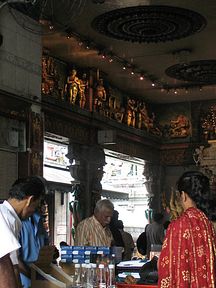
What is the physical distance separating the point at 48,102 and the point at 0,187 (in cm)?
458

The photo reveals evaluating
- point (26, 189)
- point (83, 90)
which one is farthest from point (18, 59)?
point (83, 90)

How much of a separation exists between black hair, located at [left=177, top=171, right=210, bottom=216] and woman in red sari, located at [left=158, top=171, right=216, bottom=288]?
0.09ft

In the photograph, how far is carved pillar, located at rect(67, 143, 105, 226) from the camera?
43.1 feet

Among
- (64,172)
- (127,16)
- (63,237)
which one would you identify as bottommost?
(63,237)

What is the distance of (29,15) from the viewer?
26.2 ft

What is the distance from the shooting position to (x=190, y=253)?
3.50 metres

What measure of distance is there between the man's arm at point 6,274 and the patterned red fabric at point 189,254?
127cm

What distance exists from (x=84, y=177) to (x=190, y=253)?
985 centimetres

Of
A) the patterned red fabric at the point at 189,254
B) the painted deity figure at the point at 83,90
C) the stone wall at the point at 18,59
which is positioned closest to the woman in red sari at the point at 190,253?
the patterned red fabric at the point at 189,254

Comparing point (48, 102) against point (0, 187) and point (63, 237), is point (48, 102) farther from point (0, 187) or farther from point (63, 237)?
point (63, 237)

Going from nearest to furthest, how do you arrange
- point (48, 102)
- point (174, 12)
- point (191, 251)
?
point (191, 251), point (174, 12), point (48, 102)

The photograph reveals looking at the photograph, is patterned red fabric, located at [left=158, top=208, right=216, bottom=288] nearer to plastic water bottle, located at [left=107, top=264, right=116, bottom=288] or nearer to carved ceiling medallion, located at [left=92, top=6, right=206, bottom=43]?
plastic water bottle, located at [left=107, top=264, right=116, bottom=288]

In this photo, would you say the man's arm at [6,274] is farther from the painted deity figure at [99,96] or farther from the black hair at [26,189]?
the painted deity figure at [99,96]

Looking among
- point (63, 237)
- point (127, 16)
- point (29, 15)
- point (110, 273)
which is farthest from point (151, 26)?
point (63, 237)
